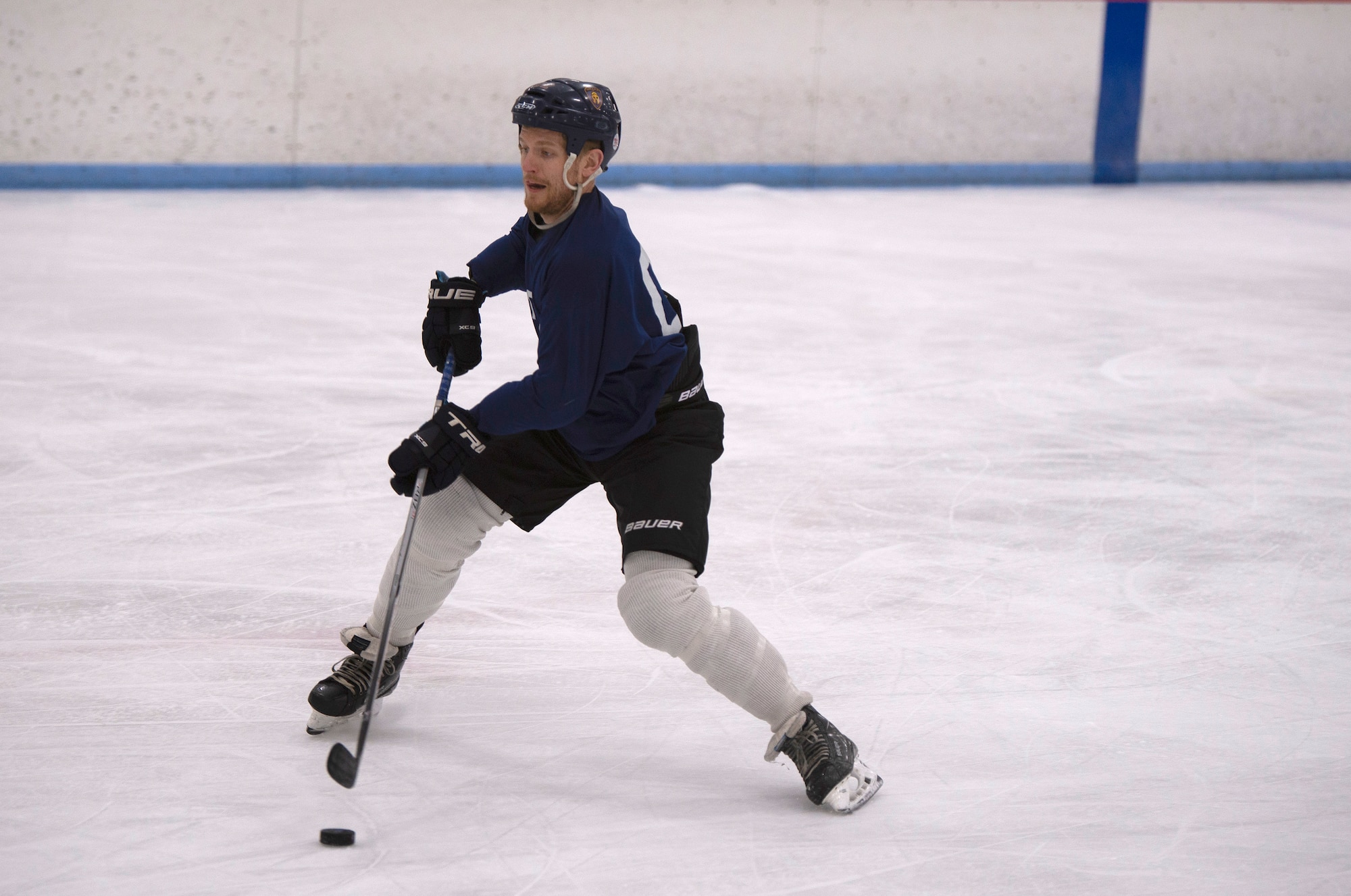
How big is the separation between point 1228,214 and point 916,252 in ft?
9.83

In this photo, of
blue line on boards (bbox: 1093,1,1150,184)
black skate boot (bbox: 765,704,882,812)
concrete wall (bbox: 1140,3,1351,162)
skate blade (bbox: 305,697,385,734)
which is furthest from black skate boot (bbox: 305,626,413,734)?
concrete wall (bbox: 1140,3,1351,162)

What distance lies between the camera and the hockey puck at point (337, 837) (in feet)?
6.64

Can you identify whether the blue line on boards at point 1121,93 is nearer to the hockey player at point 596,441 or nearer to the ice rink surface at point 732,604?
the ice rink surface at point 732,604

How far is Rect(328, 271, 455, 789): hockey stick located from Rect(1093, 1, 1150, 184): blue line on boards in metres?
9.52

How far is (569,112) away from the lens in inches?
85.4

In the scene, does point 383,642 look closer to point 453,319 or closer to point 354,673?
point 354,673

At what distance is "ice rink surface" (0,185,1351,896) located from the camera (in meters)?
2.09

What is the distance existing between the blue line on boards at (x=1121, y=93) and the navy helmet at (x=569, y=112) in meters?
9.54

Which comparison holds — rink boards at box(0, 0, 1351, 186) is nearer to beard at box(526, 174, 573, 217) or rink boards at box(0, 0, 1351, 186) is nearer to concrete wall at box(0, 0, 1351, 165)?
concrete wall at box(0, 0, 1351, 165)

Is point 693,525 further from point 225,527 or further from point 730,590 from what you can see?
point 225,527

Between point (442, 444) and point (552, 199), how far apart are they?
41 cm

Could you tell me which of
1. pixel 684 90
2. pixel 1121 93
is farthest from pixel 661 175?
pixel 1121 93

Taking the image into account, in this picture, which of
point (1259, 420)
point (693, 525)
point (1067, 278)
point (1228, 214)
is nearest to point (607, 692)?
point (693, 525)

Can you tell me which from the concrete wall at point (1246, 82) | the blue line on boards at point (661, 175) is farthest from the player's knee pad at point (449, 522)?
the concrete wall at point (1246, 82)
